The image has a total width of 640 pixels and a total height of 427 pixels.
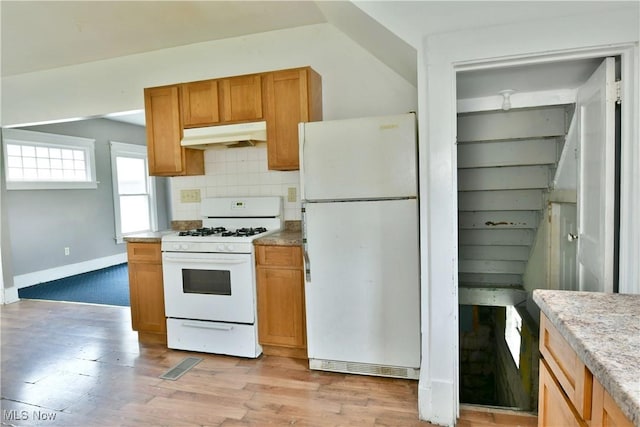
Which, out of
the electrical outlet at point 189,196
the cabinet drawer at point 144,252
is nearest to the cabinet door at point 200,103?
the electrical outlet at point 189,196

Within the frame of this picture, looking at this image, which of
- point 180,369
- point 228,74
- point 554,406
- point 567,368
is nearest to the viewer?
point 567,368

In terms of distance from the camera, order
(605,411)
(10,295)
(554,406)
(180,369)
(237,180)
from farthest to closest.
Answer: (10,295)
(237,180)
(180,369)
(554,406)
(605,411)

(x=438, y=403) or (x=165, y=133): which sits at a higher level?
(x=165, y=133)

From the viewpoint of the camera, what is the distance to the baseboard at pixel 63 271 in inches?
193

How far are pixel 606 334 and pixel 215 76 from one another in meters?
3.23

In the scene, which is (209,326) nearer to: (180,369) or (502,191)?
(180,369)

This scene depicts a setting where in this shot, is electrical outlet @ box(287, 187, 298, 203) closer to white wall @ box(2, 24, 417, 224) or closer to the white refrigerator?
white wall @ box(2, 24, 417, 224)

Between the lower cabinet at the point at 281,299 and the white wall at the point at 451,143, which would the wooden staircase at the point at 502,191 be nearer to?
the white wall at the point at 451,143

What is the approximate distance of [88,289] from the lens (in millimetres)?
4816

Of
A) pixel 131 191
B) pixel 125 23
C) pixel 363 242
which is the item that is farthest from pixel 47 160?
pixel 363 242

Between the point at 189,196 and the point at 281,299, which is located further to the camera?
the point at 189,196

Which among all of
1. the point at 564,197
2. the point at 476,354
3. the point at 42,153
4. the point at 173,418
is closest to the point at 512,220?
the point at 564,197

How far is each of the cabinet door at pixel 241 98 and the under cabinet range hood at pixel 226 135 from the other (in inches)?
2.5

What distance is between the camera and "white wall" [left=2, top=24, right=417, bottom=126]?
9.68 feet
